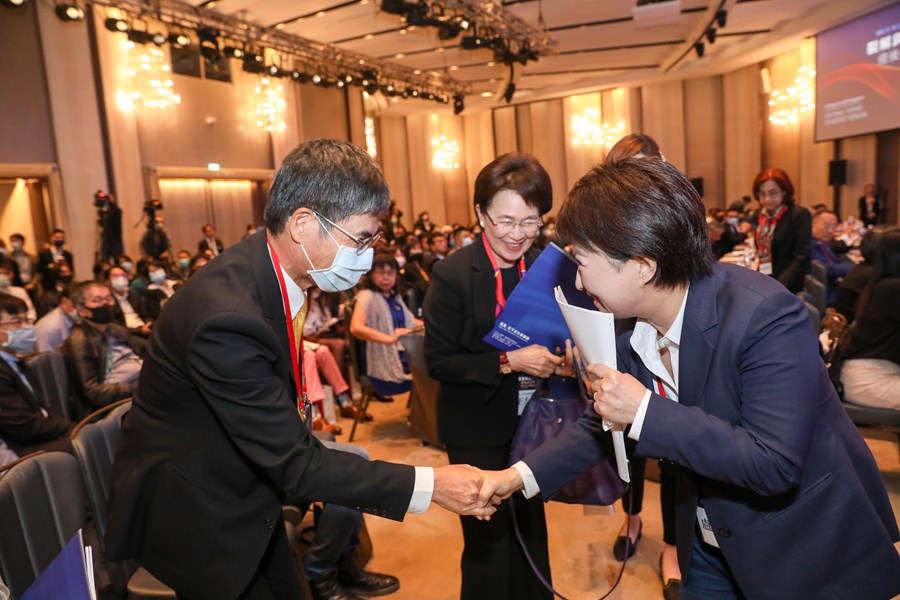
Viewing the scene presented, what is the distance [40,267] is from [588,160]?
46.3 feet

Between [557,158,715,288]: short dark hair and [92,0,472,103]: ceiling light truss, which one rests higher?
[92,0,472,103]: ceiling light truss

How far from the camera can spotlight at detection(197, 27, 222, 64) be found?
973cm

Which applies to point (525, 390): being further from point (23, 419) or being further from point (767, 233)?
point (767, 233)

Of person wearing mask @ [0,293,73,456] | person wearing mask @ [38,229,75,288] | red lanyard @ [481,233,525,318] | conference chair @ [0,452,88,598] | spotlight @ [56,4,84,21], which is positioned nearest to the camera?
conference chair @ [0,452,88,598]

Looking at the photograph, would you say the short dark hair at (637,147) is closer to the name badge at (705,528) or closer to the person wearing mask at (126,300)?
the name badge at (705,528)

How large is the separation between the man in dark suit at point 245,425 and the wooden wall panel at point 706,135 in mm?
16561

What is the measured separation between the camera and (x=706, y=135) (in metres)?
16.5

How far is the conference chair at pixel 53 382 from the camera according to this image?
3.58 metres

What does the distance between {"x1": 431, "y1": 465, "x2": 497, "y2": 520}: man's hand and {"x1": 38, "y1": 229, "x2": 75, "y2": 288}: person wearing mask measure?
8775 millimetres

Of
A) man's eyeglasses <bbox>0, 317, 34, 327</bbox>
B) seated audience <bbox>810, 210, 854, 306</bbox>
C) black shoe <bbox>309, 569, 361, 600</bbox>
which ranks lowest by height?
black shoe <bbox>309, 569, 361, 600</bbox>

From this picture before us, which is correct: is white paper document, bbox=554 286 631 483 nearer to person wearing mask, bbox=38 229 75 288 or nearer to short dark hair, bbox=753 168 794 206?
short dark hair, bbox=753 168 794 206

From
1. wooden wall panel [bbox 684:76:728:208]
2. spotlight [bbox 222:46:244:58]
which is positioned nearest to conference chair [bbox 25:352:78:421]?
spotlight [bbox 222:46:244:58]

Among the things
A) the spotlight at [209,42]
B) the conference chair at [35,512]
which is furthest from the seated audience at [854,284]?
the spotlight at [209,42]

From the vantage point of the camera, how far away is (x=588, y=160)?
1825 centimetres
